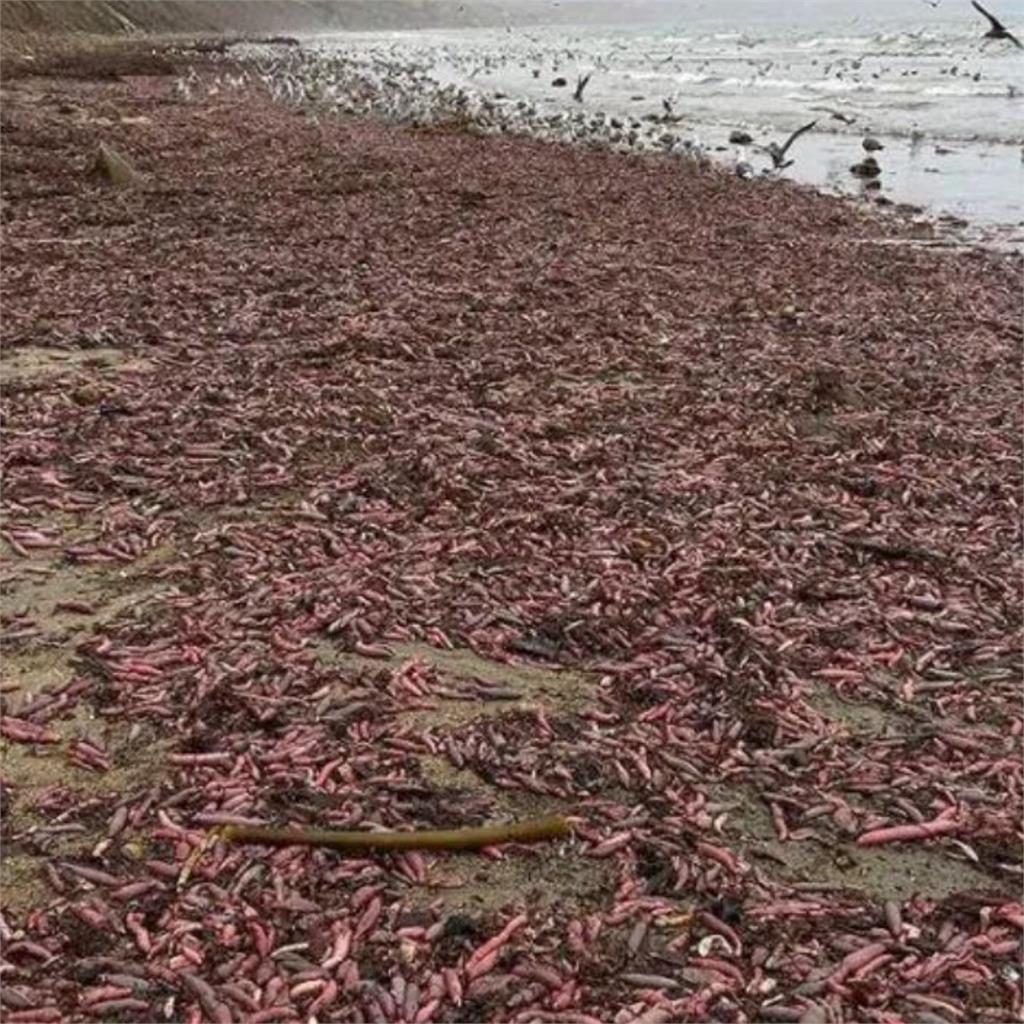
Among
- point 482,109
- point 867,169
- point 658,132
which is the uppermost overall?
point 867,169

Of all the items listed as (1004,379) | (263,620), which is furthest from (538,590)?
(1004,379)

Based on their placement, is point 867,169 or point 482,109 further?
point 482,109

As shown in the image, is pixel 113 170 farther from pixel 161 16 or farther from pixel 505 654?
pixel 161 16

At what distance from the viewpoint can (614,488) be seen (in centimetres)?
931

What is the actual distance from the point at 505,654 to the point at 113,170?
19.2 m

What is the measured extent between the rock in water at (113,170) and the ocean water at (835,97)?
1489cm

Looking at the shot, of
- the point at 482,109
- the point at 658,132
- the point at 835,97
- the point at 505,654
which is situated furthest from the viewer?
the point at 835,97

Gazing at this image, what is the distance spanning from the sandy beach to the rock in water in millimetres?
8187

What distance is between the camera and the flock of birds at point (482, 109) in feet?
123

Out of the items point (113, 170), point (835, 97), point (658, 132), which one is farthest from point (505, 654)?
point (835, 97)

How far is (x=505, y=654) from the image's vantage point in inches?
271

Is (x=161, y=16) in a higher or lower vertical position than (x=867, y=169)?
lower

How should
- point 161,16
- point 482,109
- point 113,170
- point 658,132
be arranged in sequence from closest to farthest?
point 113,170, point 658,132, point 482,109, point 161,16

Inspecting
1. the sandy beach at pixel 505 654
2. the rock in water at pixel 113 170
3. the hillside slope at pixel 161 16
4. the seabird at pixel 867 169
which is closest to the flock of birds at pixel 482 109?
the seabird at pixel 867 169
